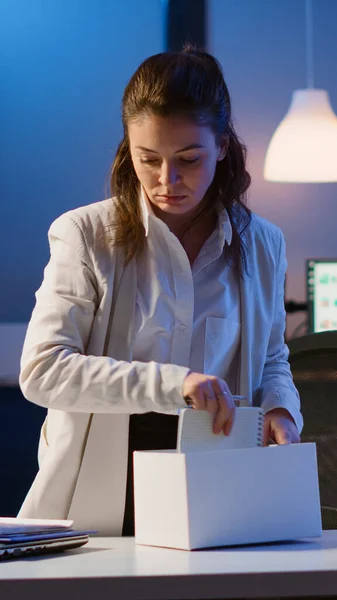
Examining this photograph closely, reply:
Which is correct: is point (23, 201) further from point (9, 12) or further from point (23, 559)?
point (23, 559)

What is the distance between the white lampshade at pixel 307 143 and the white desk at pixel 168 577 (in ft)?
12.9

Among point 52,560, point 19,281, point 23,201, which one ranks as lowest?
point 52,560

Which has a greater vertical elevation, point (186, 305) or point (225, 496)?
point (186, 305)

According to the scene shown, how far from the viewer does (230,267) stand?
1.78 metres

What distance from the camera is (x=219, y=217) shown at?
1.80 meters

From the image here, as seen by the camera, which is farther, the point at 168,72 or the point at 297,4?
the point at 297,4

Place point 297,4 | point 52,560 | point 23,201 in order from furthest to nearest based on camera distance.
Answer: point 297,4 < point 23,201 < point 52,560

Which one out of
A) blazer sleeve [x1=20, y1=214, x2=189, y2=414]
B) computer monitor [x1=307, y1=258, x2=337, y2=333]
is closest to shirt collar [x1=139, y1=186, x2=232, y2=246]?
blazer sleeve [x1=20, y1=214, x2=189, y2=414]

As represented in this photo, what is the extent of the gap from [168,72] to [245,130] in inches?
157

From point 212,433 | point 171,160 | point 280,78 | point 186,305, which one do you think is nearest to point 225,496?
point 212,433

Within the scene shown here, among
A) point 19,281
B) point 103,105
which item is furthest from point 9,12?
point 19,281

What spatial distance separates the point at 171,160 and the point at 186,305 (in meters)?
0.22

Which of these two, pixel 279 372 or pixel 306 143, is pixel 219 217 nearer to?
pixel 279 372

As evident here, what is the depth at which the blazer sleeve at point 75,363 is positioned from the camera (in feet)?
4.87
